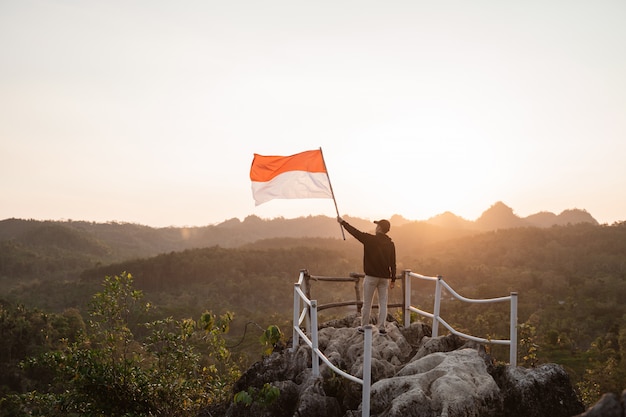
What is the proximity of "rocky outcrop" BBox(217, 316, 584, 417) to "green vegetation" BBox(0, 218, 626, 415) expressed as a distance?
1.19 meters

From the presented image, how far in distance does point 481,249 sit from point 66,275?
10957 cm

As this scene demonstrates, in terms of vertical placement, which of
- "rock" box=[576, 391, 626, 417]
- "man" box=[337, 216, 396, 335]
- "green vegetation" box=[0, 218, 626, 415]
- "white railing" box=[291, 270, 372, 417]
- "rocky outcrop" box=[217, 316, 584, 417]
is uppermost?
"man" box=[337, 216, 396, 335]

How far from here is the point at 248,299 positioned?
121m

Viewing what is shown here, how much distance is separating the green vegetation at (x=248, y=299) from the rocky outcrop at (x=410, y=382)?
1.19 metres

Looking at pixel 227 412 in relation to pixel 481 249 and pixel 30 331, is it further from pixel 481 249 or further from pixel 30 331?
pixel 481 249

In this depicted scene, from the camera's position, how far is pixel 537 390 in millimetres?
8391

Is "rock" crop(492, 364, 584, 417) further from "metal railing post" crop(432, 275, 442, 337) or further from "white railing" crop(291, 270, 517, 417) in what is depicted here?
"metal railing post" crop(432, 275, 442, 337)

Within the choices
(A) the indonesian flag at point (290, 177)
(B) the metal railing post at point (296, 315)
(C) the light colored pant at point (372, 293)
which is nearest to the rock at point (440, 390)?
(C) the light colored pant at point (372, 293)

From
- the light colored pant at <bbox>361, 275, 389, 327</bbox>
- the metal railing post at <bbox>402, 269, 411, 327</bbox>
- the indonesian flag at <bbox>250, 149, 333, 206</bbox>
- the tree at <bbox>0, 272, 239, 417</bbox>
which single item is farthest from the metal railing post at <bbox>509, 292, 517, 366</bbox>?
the tree at <bbox>0, 272, 239, 417</bbox>

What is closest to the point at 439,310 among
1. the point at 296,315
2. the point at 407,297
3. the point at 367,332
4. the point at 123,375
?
the point at 407,297

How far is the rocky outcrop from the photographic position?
8214 millimetres

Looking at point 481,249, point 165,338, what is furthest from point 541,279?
point 165,338

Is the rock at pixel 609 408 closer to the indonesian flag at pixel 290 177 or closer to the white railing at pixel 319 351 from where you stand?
the white railing at pixel 319 351

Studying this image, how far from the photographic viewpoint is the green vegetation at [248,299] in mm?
14344
